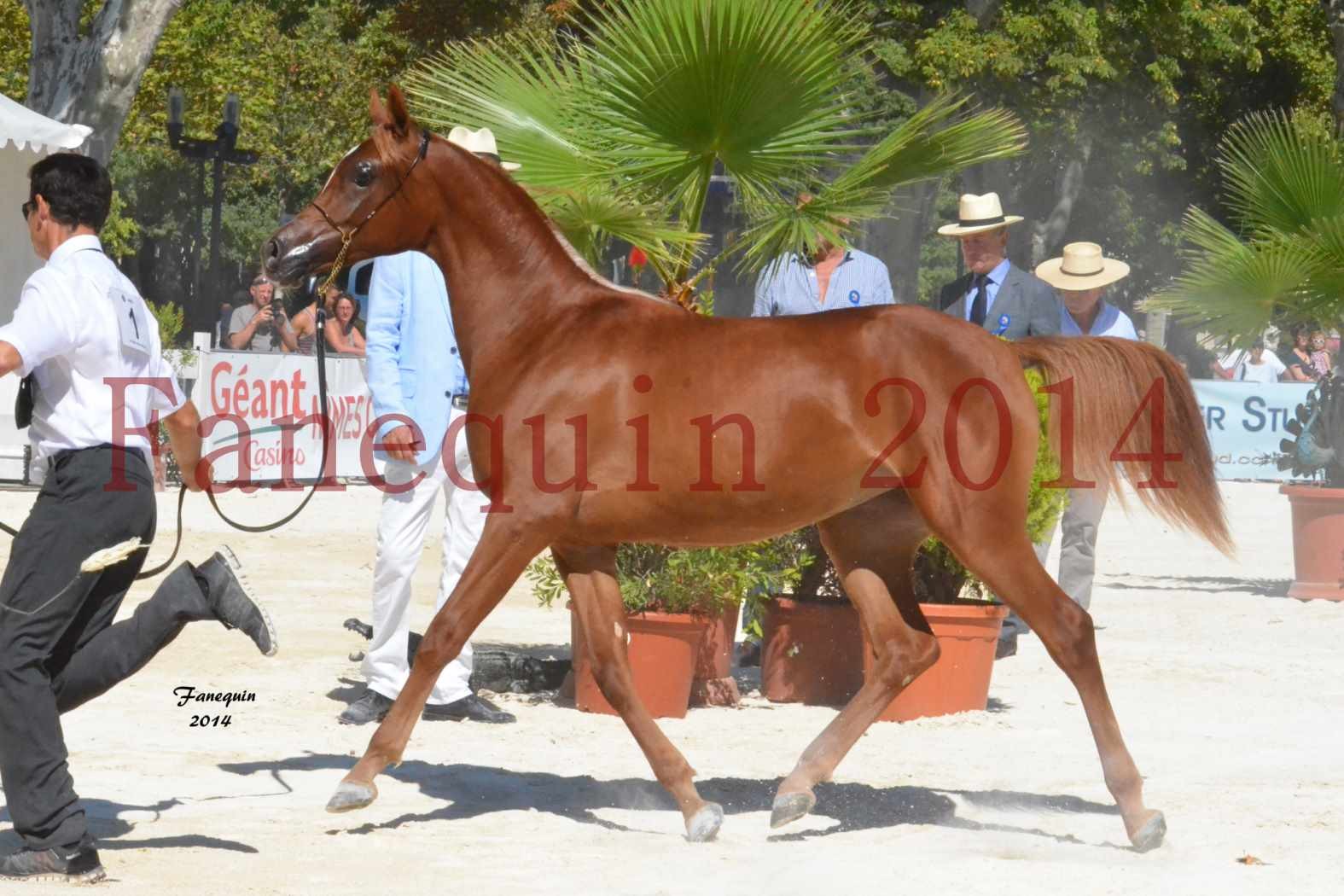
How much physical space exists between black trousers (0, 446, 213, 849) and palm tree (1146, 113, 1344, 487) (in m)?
8.29

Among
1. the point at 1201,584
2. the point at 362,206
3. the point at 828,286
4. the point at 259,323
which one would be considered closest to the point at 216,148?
the point at 259,323

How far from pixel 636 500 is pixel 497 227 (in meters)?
1.11

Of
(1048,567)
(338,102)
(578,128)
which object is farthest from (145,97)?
(578,128)

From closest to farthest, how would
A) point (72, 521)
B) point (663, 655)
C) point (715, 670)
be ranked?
point (72, 521) → point (663, 655) → point (715, 670)

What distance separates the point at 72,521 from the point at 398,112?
1797mm

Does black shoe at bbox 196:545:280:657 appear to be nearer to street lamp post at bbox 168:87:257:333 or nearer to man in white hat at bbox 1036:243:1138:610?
man in white hat at bbox 1036:243:1138:610

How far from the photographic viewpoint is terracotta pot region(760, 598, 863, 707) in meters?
8.05

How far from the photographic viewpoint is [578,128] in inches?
308

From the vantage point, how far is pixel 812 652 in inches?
319

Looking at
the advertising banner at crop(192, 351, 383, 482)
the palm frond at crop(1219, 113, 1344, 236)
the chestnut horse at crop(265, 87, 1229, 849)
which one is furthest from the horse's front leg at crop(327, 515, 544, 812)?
the advertising banner at crop(192, 351, 383, 482)

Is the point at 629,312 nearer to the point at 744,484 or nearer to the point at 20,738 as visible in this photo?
the point at 744,484

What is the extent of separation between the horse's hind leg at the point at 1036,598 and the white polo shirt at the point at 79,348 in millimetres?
2559

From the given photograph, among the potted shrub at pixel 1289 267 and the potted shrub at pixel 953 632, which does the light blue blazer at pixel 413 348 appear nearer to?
the potted shrub at pixel 953 632

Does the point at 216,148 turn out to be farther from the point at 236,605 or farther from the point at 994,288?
the point at 236,605
